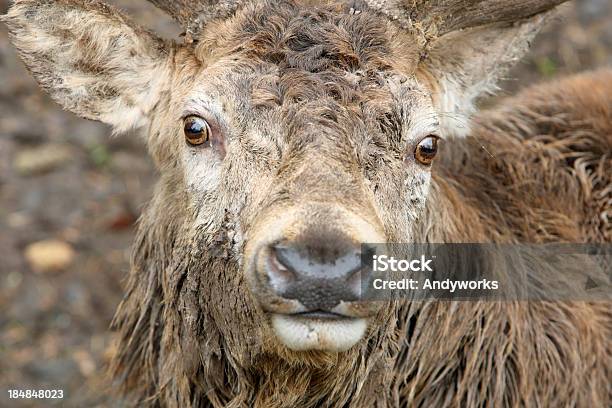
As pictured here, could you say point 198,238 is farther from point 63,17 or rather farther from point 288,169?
point 63,17

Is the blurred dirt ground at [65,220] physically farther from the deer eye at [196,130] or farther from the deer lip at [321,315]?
the deer lip at [321,315]

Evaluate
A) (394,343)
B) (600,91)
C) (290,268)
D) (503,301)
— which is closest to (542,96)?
(600,91)

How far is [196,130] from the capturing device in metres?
3.93

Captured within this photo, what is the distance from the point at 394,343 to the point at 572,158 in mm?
1802

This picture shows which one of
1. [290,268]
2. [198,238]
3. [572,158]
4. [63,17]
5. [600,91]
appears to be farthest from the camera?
[600,91]

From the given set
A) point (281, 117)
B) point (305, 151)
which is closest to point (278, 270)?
point (305, 151)

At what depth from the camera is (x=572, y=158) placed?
5.25m

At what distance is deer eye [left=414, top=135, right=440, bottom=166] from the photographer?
398cm

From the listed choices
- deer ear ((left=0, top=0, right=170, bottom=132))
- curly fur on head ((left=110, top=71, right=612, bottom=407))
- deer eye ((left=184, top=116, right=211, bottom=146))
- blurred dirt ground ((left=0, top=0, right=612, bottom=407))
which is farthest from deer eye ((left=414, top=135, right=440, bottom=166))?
blurred dirt ground ((left=0, top=0, right=612, bottom=407))

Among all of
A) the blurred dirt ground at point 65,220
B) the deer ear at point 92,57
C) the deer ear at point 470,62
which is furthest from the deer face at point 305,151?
the blurred dirt ground at point 65,220

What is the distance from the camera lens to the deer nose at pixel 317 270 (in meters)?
3.16

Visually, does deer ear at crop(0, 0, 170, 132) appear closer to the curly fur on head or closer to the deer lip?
the curly fur on head

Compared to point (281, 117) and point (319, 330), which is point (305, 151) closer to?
point (281, 117)

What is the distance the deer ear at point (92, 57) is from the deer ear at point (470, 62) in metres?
1.39
